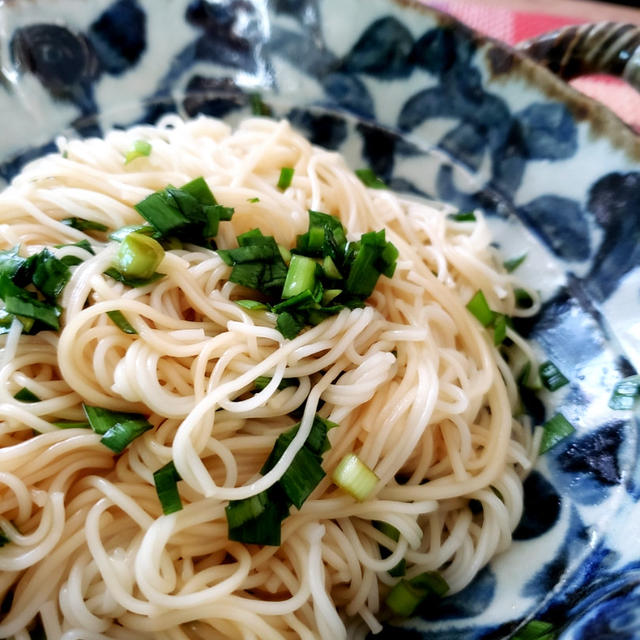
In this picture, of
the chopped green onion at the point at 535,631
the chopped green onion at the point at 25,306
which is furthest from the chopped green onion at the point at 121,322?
the chopped green onion at the point at 535,631

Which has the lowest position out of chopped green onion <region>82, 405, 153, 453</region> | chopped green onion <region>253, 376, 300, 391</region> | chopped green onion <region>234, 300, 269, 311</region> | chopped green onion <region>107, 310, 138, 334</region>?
chopped green onion <region>82, 405, 153, 453</region>

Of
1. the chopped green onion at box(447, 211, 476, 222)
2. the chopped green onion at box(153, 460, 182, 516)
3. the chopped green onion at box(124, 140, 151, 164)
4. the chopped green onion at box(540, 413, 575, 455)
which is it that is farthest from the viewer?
the chopped green onion at box(447, 211, 476, 222)

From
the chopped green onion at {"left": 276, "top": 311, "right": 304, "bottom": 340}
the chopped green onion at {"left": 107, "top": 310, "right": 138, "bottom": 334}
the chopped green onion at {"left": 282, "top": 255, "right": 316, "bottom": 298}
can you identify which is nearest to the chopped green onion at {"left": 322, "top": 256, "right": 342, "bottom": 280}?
the chopped green onion at {"left": 282, "top": 255, "right": 316, "bottom": 298}

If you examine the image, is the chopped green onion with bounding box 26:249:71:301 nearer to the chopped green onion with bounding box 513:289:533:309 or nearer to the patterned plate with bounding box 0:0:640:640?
the patterned plate with bounding box 0:0:640:640

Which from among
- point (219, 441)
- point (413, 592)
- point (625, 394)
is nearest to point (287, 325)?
point (219, 441)

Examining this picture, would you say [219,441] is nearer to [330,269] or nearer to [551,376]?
[330,269]

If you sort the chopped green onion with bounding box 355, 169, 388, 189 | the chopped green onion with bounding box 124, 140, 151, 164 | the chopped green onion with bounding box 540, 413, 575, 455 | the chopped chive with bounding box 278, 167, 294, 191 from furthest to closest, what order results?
the chopped green onion with bounding box 355, 169, 388, 189
the chopped chive with bounding box 278, 167, 294, 191
the chopped green onion with bounding box 124, 140, 151, 164
the chopped green onion with bounding box 540, 413, 575, 455

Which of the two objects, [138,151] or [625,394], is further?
[138,151]
